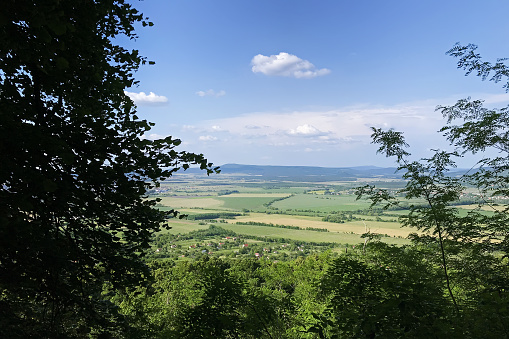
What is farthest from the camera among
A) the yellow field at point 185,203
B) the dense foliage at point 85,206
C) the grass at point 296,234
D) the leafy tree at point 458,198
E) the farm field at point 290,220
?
the yellow field at point 185,203

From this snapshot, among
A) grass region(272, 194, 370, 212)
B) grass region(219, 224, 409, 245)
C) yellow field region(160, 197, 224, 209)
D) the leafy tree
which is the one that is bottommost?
grass region(219, 224, 409, 245)

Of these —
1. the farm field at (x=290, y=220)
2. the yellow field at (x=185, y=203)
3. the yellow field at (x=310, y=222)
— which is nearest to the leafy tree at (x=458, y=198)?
the farm field at (x=290, y=220)

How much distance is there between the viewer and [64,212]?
369 centimetres

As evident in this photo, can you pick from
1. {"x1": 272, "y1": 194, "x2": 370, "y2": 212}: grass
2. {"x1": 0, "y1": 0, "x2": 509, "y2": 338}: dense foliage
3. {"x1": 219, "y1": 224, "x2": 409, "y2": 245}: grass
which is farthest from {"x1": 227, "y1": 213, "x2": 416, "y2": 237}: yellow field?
{"x1": 0, "y1": 0, "x2": 509, "y2": 338}: dense foliage

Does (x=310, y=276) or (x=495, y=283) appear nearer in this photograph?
(x=495, y=283)

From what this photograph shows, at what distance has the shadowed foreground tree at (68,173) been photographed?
120 inches

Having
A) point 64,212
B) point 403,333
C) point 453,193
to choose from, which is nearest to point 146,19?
point 64,212

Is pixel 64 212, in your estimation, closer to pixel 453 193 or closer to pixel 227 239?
pixel 453 193

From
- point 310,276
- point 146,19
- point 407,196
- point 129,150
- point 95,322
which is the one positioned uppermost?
point 146,19

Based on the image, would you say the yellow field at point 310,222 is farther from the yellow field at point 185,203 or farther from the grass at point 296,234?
the yellow field at point 185,203

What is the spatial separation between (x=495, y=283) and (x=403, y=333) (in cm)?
353

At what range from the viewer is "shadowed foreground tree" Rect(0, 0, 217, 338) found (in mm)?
3043

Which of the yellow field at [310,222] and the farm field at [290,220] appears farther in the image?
the yellow field at [310,222]

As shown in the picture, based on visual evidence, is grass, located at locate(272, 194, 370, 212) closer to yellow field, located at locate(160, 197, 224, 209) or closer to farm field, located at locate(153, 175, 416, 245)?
farm field, located at locate(153, 175, 416, 245)
